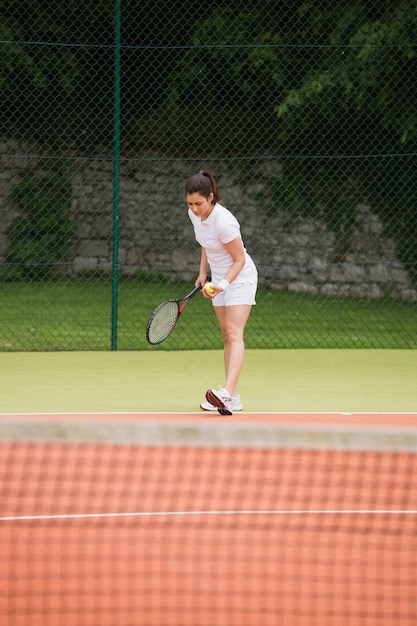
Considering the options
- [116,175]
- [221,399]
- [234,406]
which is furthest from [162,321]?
[116,175]

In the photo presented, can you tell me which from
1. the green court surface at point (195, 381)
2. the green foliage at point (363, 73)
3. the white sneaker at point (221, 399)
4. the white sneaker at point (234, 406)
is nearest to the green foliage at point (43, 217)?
the green foliage at point (363, 73)

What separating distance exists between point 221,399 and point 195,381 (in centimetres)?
178

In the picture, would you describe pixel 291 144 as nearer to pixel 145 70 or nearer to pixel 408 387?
pixel 145 70

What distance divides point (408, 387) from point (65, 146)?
7.35 meters

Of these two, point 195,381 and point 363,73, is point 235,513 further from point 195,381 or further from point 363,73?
point 363,73

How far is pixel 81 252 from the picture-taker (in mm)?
14664

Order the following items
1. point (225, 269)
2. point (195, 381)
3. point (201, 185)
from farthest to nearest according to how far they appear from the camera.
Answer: point (195, 381) → point (225, 269) → point (201, 185)

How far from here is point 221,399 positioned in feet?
23.0

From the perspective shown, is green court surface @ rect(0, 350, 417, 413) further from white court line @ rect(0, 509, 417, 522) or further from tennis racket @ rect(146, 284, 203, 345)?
white court line @ rect(0, 509, 417, 522)

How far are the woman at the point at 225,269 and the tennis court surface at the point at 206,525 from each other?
95 centimetres

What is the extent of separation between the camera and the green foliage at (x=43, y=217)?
14.0 meters

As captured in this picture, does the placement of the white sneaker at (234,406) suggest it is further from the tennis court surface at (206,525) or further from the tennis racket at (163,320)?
the tennis court surface at (206,525)

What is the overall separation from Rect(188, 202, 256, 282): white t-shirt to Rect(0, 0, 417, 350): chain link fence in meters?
5.02

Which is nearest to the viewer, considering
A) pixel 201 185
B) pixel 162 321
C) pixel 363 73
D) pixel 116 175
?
pixel 201 185
